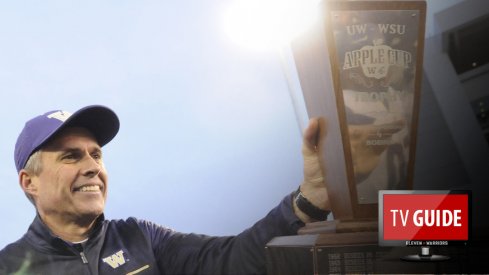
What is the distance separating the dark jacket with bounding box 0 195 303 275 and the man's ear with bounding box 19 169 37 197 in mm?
64

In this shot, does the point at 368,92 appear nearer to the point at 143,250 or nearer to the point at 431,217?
the point at 431,217

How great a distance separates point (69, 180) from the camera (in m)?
1.13

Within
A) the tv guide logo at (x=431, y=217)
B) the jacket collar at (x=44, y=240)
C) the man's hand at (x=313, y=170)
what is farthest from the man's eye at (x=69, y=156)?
the tv guide logo at (x=431, y=217)

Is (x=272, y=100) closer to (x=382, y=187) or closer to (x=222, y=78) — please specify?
(x=222, y=78)

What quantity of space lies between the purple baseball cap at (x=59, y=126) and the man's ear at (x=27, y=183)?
0.02 meters

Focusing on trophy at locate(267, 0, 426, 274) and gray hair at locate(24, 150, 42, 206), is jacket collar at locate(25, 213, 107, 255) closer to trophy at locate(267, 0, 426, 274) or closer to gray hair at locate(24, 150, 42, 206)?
gray hair at locate(24, 150, 42, 206)

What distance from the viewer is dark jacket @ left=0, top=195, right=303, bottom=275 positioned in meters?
1.12

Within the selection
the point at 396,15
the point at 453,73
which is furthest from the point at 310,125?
the point at 453,73

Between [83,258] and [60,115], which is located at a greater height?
[60,115]

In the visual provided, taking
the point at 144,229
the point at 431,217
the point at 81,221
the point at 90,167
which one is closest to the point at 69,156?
the point at 90,167

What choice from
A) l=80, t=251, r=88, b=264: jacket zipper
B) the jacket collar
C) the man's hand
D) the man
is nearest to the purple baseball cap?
the man

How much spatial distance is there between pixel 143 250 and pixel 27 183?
0.31 metres

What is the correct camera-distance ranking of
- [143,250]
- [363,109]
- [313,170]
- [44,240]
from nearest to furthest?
[363,109]
[313,170]
[44,240]
[143,250]

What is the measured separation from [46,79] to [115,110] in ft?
0.58
